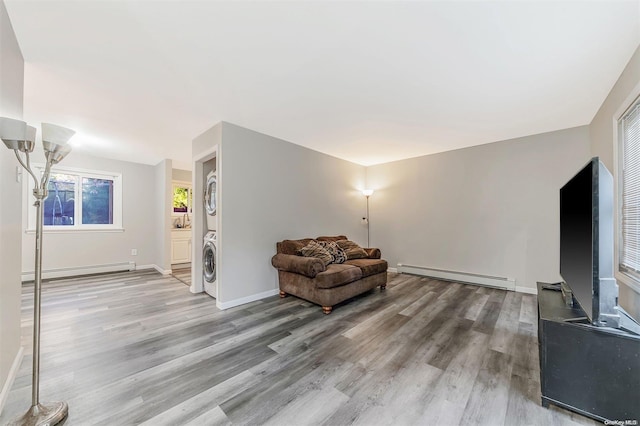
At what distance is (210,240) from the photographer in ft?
11.9

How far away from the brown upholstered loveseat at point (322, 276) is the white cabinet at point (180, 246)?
12.3ft

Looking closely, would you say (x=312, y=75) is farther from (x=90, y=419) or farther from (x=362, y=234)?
(x=362, y=234)

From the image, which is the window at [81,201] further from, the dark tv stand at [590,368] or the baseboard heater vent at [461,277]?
the dark tv stand at [590,368]

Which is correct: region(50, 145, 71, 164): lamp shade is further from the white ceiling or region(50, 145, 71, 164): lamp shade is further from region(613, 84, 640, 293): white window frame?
region(613, 84, 640, 293): white window frame

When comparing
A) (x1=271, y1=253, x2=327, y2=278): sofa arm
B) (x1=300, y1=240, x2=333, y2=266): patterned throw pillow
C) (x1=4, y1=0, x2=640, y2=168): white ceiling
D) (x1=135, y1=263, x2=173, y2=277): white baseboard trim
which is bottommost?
(x1=135, y1=263, x2=173, y2=277): white baseboard trim

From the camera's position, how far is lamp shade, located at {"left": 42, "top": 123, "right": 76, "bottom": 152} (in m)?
1.35

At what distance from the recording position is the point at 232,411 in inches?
56.7

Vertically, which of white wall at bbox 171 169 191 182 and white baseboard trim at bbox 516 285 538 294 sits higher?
white wall at bbox 171 169 191 182

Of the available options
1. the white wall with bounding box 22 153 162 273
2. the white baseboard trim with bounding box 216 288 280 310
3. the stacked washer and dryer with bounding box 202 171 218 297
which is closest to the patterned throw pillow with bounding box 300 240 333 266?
the white baseboard trim with bounding box 216 288 280 310

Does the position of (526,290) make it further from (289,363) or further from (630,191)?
(289,363)

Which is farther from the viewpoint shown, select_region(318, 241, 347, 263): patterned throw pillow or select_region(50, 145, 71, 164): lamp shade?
select_region(318, 241, 347, 263): patterned throw pillow

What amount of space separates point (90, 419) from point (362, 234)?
4.85 metres

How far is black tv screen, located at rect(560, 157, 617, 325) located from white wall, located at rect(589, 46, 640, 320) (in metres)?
0.78

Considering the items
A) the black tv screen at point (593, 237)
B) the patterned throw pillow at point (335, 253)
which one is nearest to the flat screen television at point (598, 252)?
the black tv screen at point (593, 237)
